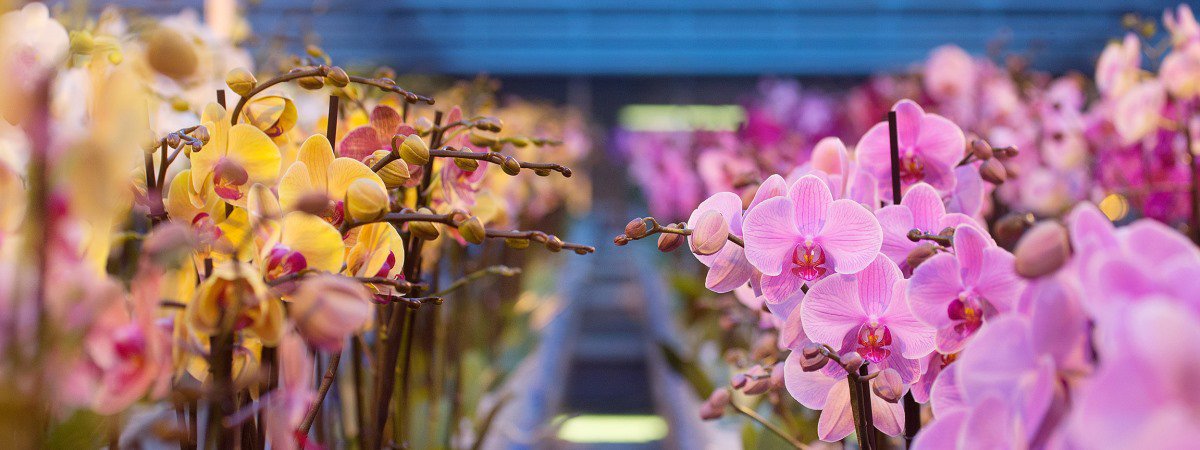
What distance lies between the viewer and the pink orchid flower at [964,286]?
0.34 m

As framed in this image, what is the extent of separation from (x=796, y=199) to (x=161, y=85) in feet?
1.77

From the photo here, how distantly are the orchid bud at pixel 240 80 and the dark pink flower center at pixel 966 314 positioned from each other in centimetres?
30

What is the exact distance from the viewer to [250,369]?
0.32m

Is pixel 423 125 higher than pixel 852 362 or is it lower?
higher

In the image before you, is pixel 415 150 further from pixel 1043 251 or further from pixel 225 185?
pixel 1043 251

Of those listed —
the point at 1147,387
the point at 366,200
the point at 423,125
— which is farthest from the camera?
the point at 423,125

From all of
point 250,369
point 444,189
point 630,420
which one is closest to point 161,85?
point 444,189

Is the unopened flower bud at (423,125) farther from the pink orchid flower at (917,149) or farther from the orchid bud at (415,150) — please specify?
the pink orchid flower at (917,149)

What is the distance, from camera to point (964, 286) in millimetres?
343

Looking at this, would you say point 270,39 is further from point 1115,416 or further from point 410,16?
point 410,16

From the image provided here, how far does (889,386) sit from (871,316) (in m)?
0.04

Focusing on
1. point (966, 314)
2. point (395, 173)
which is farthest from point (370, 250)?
point (966, 314)

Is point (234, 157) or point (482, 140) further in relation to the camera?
point (482, 140)

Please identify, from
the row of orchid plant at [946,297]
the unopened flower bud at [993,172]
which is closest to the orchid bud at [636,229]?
the row of orchid plant at [946,297]
